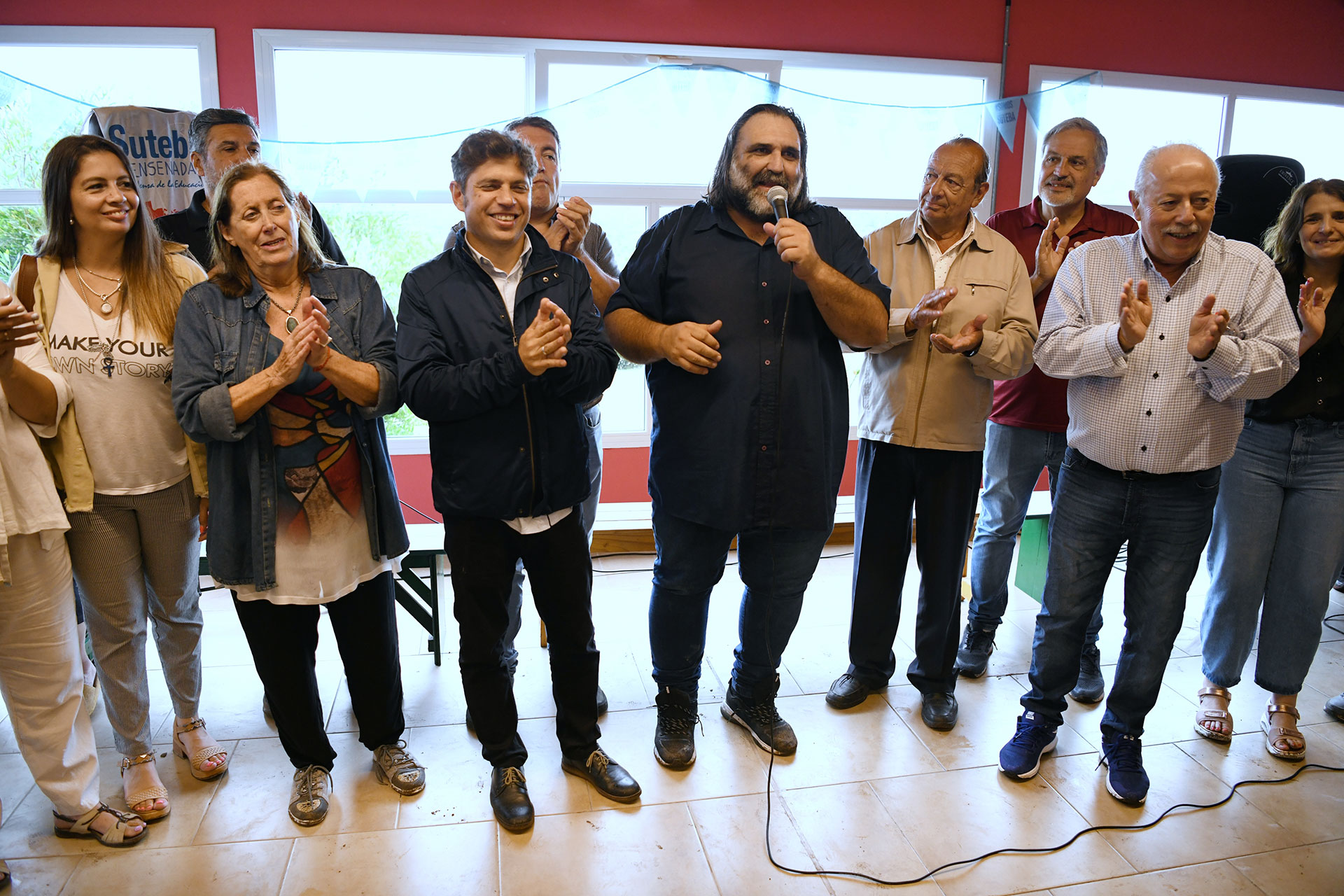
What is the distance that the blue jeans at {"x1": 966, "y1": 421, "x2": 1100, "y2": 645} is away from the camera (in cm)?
282

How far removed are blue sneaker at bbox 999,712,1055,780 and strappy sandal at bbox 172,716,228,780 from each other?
2173 mm

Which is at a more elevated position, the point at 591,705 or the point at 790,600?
the point at 790,600

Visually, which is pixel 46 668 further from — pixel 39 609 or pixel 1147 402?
pixel 1147 402

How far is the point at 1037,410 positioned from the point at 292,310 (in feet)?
7.19

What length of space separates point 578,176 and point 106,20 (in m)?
2.11

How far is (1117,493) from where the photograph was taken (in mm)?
2234

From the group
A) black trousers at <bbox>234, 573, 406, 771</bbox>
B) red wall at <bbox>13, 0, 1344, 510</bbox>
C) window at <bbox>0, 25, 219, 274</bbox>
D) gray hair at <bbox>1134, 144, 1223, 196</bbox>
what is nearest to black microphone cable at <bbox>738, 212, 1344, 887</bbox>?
gray hair at <bbox>1134, 144, 1223, 196</bbox>

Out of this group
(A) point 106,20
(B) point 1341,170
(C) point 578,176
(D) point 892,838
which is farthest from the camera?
(B) point 1341,170

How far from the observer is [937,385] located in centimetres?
244

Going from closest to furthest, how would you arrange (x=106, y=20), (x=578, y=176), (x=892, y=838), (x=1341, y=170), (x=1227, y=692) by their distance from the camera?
1. (x=892, y=838)
2. (x=1227, y=692)
3. (x=106, y=20)
4. (x=578, y=176)
5. (x=1341, y=170)

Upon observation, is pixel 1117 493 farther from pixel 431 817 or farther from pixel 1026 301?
pixel 431 817

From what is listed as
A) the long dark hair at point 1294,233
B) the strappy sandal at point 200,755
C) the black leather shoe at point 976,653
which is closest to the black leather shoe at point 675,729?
the black leather shoe at point 976,653

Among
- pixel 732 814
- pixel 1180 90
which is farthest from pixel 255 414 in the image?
pixel 1180 90

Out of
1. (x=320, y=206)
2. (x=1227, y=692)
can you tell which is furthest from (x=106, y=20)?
(x=1227, y=692)
